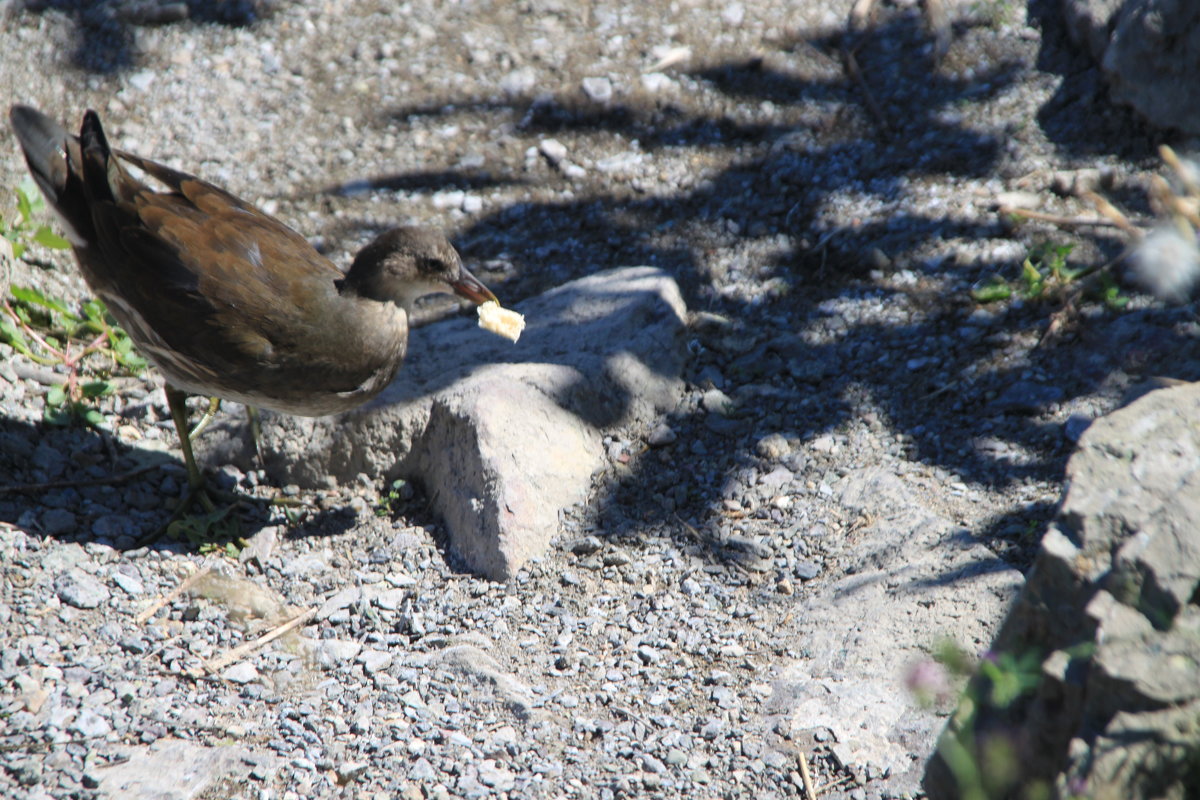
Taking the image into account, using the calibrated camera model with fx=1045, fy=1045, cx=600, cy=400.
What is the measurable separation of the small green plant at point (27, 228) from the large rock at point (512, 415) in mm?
1263

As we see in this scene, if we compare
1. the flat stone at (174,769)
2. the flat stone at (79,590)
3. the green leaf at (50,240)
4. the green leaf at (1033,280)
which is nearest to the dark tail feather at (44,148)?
the green leaf at (50,240)

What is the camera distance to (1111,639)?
173 cm

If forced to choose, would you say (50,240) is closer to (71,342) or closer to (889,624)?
(71,342)

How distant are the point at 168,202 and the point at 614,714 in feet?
7.99

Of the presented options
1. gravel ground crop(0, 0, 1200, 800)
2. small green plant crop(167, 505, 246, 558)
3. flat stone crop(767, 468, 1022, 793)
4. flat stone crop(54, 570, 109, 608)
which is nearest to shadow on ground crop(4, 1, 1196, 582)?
gravel ground crop(0, 0, 1200, 800)

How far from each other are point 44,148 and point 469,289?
1.70m

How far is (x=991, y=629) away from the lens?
2.98 m

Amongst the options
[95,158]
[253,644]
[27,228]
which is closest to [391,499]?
[253,644]

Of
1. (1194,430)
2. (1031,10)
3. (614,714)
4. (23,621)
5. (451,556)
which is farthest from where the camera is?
(1031,10)

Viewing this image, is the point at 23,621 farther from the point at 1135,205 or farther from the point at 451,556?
the point at 1135,205

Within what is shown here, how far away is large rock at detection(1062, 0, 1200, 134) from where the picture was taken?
468 cm

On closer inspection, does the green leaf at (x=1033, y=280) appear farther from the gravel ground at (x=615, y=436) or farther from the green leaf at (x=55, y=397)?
the green leaf at (x=55, y=397)

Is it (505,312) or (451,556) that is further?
(505,312)

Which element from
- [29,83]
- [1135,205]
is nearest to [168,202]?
[29,83]
